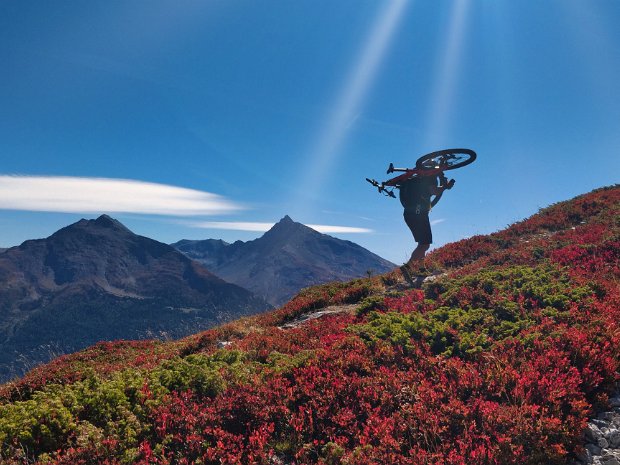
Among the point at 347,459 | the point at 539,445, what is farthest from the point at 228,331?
the point at 539,445

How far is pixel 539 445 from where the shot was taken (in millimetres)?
4676

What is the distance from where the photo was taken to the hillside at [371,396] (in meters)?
4.94

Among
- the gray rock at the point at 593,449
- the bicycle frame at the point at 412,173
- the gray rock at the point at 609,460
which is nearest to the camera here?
the gray rock at the point at 609,460

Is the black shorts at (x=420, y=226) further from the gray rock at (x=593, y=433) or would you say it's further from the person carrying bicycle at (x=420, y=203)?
the gray rock at (x=593, y=433)

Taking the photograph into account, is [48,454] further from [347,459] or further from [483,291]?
[483,291]

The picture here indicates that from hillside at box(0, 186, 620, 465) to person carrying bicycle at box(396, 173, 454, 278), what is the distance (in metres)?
7.38

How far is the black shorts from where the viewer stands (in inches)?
681

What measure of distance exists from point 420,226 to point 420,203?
1.07 m

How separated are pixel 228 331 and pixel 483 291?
8146mm

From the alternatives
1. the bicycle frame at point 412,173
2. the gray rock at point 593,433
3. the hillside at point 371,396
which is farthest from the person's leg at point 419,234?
the gray rock at point 593,433

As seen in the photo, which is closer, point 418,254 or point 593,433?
point 593,433

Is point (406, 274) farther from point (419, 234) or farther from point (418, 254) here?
point (419, 234)

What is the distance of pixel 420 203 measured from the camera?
17.3m

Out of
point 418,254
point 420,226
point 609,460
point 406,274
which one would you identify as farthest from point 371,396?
point 418,254
